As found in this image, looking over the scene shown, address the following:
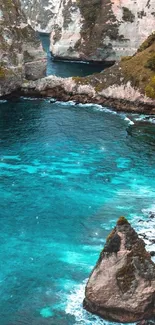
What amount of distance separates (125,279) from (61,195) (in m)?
27.7

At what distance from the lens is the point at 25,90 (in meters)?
115

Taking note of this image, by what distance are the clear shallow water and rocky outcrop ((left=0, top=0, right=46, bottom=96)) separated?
817cm

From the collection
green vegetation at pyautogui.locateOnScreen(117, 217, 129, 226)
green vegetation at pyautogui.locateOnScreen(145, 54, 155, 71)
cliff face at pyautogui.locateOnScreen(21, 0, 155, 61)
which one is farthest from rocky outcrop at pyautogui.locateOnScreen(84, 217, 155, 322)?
cliff face at pyautogui.locateOnScreen(21, 0, 155, 61)

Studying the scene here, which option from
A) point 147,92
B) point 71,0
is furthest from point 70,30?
point 147,92

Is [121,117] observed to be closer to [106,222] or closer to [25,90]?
[25,90]

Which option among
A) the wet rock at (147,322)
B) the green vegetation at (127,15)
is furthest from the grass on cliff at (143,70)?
the wet rock at (147,322)

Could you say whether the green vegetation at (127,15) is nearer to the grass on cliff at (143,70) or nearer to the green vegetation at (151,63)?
the grass on cliff at (143,70)

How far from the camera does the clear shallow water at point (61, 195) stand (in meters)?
47.3

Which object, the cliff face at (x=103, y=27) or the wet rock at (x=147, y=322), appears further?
the cliff face at (x=103, y=27)

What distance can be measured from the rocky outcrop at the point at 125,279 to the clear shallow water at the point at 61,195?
235 centimetres

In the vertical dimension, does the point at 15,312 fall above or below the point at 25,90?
below

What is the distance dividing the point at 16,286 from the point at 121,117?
5853 cm

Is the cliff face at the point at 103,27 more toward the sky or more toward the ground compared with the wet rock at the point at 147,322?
more toward the sky

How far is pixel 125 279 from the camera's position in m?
41.6
